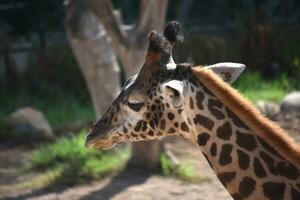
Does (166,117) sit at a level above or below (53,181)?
above

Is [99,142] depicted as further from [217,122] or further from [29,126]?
[29,126]

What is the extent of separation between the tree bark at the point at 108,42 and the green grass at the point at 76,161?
0.94 ft

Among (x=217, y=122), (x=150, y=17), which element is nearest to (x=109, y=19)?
(x=150, y=17)

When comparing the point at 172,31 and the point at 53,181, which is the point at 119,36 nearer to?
the point at 53,181

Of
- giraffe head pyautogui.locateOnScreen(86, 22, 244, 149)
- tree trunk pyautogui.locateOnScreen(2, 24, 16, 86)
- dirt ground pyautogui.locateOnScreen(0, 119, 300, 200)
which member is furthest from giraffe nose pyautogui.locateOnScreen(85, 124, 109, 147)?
tree trunk pyautogui.locateOnScreen(2, 24, 16, 86)

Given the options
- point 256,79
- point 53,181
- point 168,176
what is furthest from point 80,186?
point 256,79

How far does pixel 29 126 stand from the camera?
424 inches

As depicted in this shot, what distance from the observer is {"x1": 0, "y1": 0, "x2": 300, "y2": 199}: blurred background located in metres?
7.85

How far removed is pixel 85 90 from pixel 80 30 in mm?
5298

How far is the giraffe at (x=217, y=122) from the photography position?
3.49 metres

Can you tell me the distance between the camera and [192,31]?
50.9 ft

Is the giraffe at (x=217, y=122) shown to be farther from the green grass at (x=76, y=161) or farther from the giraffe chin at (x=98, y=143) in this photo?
the green grass at (x=76, y=161)

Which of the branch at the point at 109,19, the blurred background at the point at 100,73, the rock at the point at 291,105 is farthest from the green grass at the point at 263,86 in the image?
the branch at the point at 109,19

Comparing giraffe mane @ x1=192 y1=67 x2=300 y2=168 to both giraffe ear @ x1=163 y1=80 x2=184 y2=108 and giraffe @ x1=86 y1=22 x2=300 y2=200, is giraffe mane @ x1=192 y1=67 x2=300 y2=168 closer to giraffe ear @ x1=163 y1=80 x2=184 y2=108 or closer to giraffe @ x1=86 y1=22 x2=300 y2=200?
giraffe @ x1=86 y1=22 x2=300 y2=200
